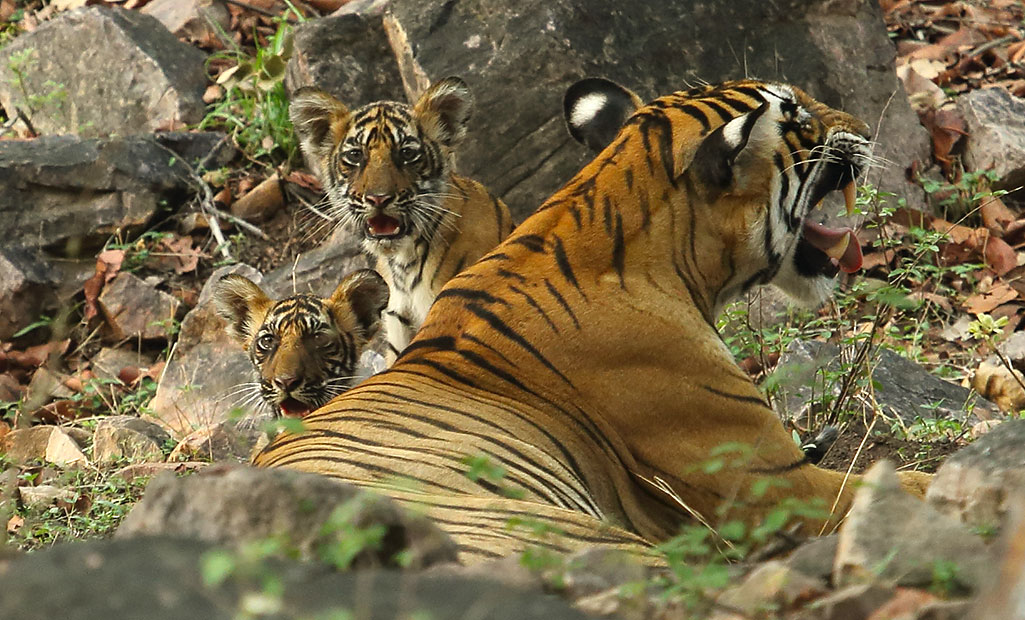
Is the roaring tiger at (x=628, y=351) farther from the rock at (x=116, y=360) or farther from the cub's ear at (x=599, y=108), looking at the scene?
the rock at (x=116, y=360)

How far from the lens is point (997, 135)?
7.63 metres

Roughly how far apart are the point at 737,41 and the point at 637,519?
158 inches

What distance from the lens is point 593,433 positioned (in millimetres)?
3906

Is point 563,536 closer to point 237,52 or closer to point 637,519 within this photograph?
point 637,519

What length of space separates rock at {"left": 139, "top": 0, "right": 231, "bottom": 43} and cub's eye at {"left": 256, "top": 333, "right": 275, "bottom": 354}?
→ 4.51 meters

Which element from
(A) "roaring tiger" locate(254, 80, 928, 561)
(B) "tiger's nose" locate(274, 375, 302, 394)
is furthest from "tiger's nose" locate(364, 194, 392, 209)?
(A) "roaring tiger" locate(254, 80, 928, 561)

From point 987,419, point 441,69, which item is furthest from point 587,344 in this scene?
point 441,69

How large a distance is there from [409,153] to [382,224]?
1.08 ft

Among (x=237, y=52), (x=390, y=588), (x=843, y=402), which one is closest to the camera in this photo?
(x=390, y=588)

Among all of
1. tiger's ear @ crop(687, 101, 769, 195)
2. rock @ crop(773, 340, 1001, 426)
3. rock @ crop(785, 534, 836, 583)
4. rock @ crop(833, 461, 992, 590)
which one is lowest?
rock @ crop(773, 340, 1001, 426)

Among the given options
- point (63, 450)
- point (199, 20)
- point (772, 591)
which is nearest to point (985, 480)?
point (772, 591)

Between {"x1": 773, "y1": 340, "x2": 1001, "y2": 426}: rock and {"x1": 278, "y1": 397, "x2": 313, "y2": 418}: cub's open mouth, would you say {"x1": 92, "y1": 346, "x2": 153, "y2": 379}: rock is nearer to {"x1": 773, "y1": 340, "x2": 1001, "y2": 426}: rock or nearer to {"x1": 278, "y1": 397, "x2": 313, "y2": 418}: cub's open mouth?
{"x1": 278, "y1": 397, "x2": 313, "y2": 418}: cub's open mouth

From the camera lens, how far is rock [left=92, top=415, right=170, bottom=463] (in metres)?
5.81

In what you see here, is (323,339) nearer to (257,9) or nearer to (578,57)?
(578,57)
